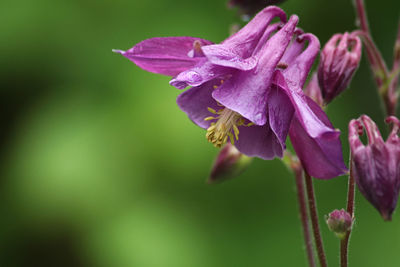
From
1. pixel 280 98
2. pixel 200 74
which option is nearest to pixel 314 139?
pixel 280 98

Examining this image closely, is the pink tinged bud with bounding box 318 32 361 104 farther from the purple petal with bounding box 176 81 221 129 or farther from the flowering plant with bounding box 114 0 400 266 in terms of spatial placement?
Result: the purple petal with bounding box 176 81 221 129

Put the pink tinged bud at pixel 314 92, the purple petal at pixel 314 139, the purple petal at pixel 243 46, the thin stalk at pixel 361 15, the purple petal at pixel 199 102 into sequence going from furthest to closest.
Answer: the thin stalk at pixel 361 15 < the pink tinged bud at pixel 314 92 < the purple petal at pixel 199 102 < the purple petal at pixel 243 46 < the purple petal at pixel 314 139

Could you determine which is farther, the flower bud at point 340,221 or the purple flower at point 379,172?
the flower bud at point 340,221

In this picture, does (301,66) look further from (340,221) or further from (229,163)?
(229,163)

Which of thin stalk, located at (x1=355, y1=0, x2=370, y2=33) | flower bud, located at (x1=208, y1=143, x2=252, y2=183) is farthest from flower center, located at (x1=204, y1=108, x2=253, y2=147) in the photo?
thin stalk, located at (x1=355, y1=0, x2=370, y2=33)

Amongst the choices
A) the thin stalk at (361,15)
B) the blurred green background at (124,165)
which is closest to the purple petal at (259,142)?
the thin stalk at (361,15)

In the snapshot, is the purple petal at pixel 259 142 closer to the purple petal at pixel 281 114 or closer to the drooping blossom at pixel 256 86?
the drooping blossom at pixel 256 86
